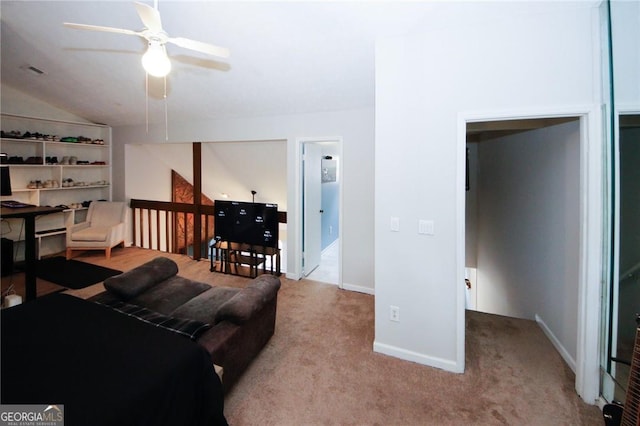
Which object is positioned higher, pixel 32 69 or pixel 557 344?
pixel 32 69

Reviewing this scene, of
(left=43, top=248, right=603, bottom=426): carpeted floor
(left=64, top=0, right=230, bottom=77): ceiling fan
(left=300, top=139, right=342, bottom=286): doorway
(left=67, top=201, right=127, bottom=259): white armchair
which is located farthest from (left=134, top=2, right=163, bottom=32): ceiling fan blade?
(left=67, top=201, right=127, bottom=259): white armchair

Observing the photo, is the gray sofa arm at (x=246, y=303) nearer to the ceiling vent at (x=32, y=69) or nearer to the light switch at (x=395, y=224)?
the light switch at (x=395, y=224)

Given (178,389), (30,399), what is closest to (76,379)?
(30,399)

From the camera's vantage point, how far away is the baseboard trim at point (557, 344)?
234cm

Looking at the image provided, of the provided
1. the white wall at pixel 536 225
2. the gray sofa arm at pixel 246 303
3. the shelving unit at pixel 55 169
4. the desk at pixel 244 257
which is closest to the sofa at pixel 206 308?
the gray sofa arm at pixel 246 303

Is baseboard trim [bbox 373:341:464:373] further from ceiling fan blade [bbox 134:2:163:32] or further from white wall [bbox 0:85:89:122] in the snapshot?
white wall [bbox 0:85:89:122]

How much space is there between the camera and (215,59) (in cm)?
321

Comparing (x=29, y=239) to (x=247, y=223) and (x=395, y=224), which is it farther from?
(x=395, y=224)

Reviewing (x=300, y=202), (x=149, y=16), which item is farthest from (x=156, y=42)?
(x=300, y=202)

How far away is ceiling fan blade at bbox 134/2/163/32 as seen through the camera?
5.10ft

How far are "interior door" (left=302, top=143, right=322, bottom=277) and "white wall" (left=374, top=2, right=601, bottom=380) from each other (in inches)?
77.7

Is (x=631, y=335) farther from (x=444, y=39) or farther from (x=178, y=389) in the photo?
(x=178, y=389)

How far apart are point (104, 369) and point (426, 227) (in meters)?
2.18

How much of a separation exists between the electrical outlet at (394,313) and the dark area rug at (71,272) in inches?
158
